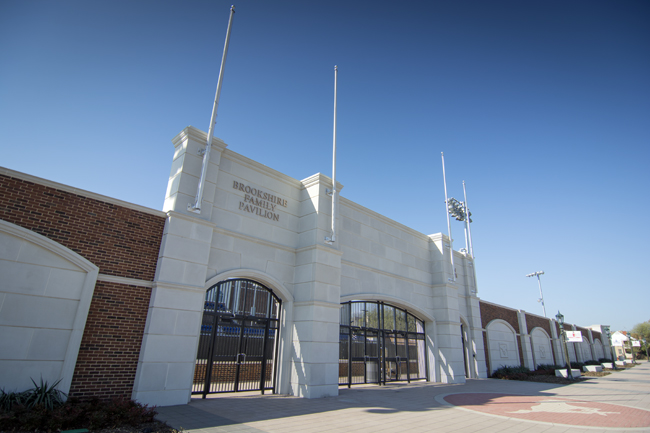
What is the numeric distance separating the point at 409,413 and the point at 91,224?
33.1 ft

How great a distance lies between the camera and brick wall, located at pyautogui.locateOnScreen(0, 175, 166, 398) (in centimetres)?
873

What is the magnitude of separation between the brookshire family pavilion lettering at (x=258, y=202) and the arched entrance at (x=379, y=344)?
5416 millimetres

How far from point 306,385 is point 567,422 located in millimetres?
7450

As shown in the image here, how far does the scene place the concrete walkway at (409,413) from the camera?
819cm

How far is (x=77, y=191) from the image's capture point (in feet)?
31.3

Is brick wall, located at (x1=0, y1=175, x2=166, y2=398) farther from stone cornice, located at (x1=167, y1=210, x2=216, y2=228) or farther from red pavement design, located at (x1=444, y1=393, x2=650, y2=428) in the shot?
red pavement design, located at (x1=444, y1=393, x2=650, y2=428)

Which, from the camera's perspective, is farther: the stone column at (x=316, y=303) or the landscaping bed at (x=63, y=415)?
the stone column at (x=316, y=303)

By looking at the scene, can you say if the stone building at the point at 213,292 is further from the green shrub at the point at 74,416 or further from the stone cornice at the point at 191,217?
the green shrub at the point at 74,416

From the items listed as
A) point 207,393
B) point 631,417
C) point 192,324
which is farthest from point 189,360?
point 631,417

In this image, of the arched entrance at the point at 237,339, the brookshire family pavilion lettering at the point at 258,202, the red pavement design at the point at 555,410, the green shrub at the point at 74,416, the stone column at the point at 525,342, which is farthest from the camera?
the stone column at the point at 525,342

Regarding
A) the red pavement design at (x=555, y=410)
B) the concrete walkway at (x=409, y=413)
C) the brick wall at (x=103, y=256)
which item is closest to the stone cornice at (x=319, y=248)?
the concrete walkway at (x=409, y=413)

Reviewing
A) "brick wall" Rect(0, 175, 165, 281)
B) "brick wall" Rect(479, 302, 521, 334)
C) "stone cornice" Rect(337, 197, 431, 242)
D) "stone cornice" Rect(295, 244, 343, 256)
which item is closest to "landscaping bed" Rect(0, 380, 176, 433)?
"brick wall" Rect(0, 175, 165, 281)

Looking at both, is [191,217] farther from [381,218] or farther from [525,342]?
[525,342]

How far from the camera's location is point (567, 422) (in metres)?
9.16
